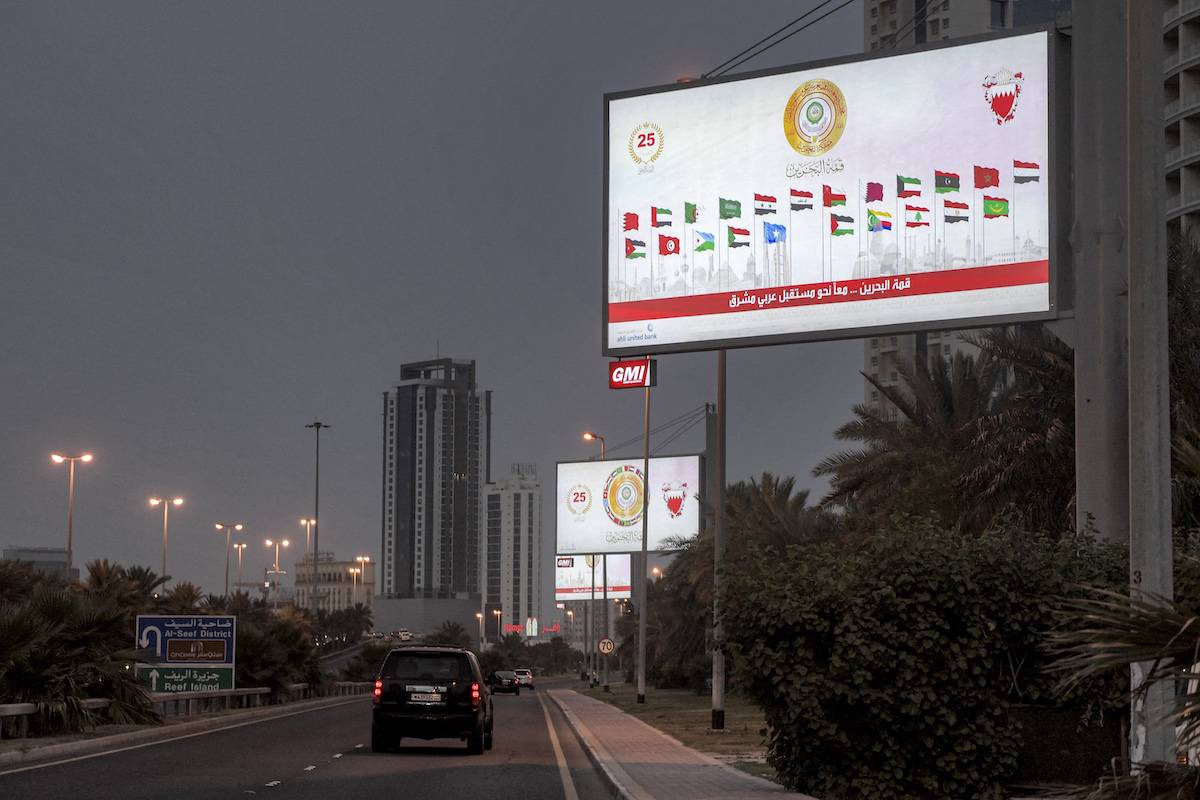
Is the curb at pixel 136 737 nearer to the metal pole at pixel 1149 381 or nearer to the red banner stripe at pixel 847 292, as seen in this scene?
the red banner stripe at pixel 847 292

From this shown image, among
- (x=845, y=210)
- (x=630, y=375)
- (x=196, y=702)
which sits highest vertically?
(x=630, y=375)

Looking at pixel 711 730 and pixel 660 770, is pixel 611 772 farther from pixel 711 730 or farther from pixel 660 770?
pixel 711 730

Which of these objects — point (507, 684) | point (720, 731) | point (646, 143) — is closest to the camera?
point (646, 143)

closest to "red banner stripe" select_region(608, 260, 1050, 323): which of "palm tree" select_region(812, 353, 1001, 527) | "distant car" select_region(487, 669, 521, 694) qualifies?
"palm tree" select_region(812, 353, 1001, 527)

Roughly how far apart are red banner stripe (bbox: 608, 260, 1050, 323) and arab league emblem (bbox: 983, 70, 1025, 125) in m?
2.31

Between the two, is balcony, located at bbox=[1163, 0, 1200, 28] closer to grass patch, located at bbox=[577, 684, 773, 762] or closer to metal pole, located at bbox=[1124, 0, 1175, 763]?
grass patch, located at bbox=[577, 684, 773, 762]

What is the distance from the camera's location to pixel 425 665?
24.9 m

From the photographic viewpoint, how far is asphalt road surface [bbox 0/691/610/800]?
1686 centimetres

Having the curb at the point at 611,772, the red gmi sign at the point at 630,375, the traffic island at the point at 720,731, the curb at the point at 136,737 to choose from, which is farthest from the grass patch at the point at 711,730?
the red gmi sign at the point at 630,375

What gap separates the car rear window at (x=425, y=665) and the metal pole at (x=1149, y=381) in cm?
1567

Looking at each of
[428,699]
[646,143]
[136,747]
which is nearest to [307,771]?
[428,699]

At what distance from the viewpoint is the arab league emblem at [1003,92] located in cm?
Result: 2252

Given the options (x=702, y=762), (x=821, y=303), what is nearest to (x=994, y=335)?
(x=821, y=303)

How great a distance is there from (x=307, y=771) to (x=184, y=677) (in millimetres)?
17307
